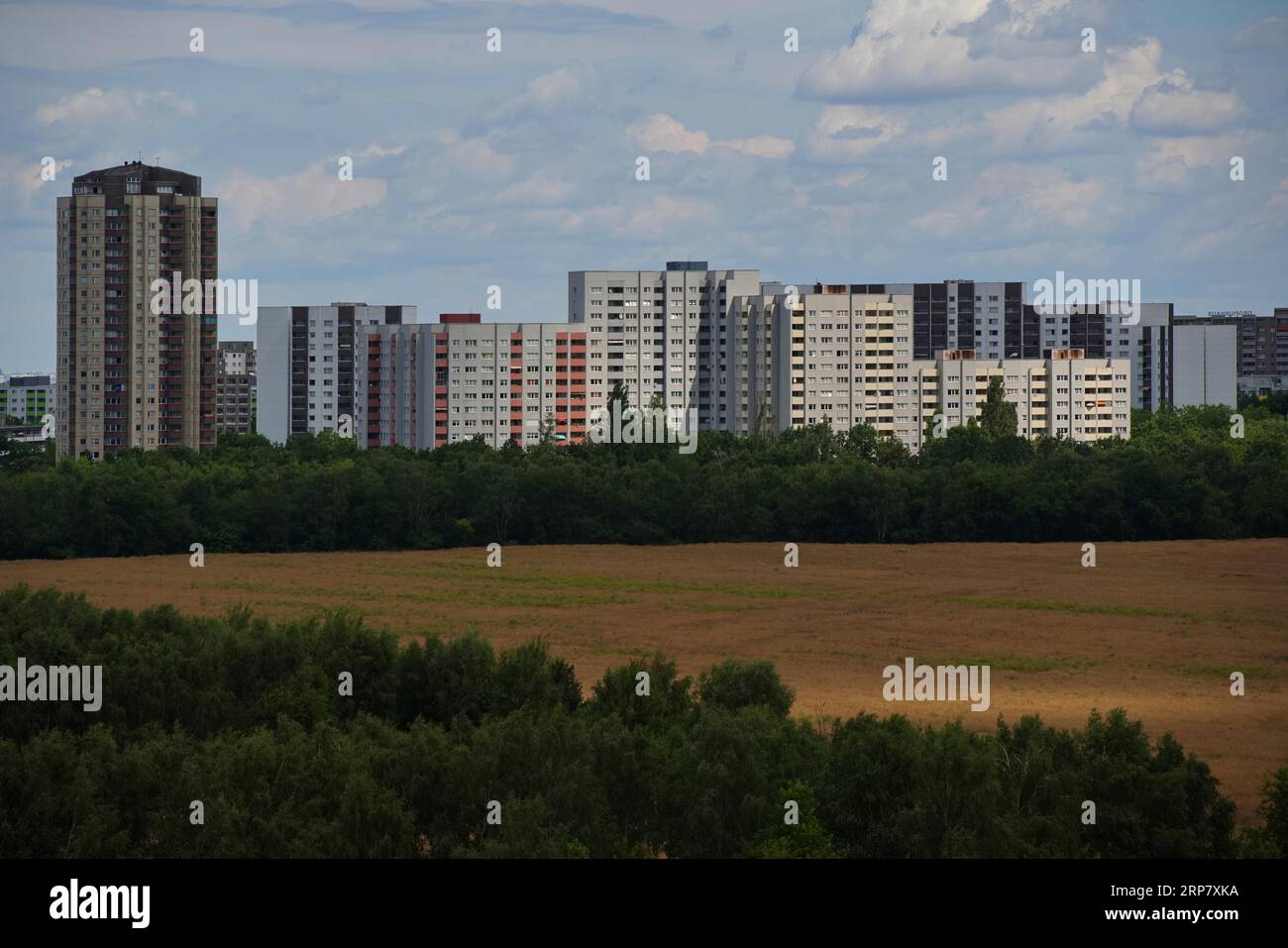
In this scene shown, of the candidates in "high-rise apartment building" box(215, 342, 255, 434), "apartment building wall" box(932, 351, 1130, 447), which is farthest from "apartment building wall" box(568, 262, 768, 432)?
"high-rise apartment building" box(215, 342, 255, 434)

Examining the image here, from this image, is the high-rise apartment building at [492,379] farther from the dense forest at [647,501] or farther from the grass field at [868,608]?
the grass field at [868,608]

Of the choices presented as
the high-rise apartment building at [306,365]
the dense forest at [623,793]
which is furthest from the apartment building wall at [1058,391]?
the dense forest at [623,793]

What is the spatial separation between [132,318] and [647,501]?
989 inches

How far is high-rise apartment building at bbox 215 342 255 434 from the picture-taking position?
370 ft

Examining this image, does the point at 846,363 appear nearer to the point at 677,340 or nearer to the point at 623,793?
the point at 677,340

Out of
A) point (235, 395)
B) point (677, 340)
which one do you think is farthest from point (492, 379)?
point (235, 395)

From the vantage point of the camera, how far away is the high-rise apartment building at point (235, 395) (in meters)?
113

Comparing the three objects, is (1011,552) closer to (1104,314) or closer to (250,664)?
(250,664)

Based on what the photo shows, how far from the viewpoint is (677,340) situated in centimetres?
8212

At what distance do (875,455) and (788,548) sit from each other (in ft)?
49.9

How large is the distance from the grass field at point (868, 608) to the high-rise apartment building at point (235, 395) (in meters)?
61.3

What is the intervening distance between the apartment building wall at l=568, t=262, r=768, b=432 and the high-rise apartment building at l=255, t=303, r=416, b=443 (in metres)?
12.7

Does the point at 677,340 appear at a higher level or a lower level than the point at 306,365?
higher

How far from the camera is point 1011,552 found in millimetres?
54344
